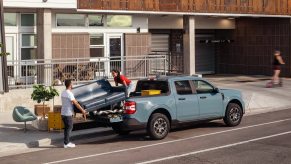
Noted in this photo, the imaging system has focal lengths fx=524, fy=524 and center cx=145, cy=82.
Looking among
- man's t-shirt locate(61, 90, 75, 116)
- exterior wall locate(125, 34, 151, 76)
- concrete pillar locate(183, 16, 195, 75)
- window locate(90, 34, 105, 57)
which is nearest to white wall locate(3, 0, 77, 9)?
window locate(90, 34, 105, 57)

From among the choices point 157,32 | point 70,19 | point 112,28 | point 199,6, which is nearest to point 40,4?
point 70,19

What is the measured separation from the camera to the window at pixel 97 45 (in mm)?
23900

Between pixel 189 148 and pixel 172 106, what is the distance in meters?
1.91

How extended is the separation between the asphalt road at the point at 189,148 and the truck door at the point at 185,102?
20.5 inches

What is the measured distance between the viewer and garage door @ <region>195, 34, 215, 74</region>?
32.7 m

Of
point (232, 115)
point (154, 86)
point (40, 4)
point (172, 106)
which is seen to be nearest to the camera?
point (172, 106)

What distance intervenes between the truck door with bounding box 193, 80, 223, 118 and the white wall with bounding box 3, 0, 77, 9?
8.46m

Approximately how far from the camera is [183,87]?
47.5 ft

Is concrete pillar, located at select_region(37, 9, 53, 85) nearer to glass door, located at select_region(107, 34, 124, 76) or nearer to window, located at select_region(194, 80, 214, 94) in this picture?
glass door, located at select_region(107, 34, 124, 76)

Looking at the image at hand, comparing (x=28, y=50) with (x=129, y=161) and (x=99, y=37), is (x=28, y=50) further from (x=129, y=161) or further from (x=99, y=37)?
(x=129, y=161)

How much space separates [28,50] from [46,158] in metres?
11.2

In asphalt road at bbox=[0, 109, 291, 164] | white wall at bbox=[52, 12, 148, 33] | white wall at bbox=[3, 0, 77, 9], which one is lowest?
asphalt road at bbox=[0, 109, 291, 164]

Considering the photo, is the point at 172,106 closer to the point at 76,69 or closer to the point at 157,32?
the point at 76,69

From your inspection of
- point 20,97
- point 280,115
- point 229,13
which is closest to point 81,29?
point 20,97
